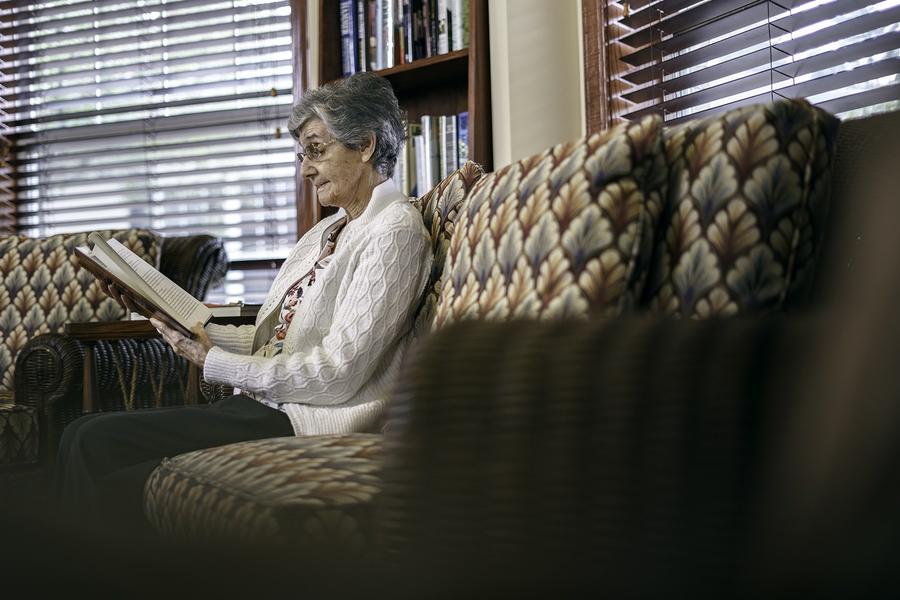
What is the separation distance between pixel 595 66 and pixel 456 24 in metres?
0.60

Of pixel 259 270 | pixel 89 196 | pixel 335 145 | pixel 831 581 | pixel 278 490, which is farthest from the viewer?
pixel 89 196

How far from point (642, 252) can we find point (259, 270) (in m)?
2.65

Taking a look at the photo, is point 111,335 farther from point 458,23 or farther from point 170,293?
point 458,23

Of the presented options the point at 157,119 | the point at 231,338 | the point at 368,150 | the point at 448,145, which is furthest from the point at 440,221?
the point at 157,119

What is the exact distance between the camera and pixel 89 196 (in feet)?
12.3

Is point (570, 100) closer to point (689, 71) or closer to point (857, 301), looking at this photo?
point (689, 71)

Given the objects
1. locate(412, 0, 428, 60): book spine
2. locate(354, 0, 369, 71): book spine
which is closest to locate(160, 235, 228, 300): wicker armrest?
locate(354, 0, 369, 71): book spine

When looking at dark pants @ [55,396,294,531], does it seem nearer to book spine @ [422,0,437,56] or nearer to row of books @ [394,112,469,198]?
row of books @ [394,112,469,198]

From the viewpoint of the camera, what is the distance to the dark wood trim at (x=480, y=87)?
8.49 feet

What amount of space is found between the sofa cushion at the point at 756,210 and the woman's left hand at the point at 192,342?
3.37 feet

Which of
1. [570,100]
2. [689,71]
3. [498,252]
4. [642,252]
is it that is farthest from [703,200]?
[570,100]

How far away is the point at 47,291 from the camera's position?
274 cm

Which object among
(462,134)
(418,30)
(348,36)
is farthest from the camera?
(348,36)

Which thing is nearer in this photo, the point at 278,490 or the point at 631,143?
the point at 278,490
